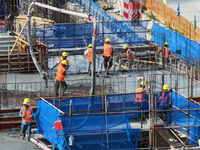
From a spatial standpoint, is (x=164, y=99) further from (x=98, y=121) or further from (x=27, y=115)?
(x=27, y=115)

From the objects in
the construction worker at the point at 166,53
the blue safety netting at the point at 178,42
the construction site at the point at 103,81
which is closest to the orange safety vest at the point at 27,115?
the construction site at the point at 103,81

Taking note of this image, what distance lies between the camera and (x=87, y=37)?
3597 centimetres

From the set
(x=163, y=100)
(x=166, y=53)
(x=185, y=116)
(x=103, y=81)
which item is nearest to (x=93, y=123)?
(x=103, y=81)

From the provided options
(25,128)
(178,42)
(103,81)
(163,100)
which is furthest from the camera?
(178,42)

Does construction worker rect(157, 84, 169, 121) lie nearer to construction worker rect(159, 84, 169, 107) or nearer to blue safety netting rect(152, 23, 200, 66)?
construction worker rect(159, 84, 169, 107)

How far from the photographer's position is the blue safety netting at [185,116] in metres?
21.3

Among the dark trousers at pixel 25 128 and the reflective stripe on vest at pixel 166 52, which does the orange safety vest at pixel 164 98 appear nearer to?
the dark trousers at pixel 25 128

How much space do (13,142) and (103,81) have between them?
4.22m

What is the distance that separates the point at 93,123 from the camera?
20.7 m

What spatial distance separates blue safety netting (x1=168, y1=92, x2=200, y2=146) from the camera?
2131cm

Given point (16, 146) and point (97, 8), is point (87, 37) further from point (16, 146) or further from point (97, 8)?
point (16, 146)

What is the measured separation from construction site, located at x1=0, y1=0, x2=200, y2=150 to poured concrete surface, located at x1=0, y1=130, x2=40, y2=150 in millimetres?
38

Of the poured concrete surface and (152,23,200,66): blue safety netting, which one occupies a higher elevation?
(152,23,200,66): blue safety netting

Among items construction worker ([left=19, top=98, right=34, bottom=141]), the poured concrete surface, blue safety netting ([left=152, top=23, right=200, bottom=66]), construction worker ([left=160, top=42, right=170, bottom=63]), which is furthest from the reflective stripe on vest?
construction worker ([left=19, top=98, right=34, bottom=141])
